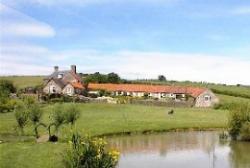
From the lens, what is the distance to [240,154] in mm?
54594

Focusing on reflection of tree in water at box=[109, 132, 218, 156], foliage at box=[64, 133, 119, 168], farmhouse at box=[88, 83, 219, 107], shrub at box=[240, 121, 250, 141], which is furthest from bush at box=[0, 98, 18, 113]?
foliage at box=[64, 133, 119, 168]

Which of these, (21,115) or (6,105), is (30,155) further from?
(6,105)

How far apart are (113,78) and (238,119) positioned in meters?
85.4

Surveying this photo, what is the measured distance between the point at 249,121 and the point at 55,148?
29.6 m

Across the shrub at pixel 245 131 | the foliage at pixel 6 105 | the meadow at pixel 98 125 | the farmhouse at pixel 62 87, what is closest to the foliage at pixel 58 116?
the meadow at pixel 98 125

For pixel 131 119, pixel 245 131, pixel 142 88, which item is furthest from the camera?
pixel 142 88

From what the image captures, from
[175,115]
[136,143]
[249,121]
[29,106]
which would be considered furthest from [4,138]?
[175,115]

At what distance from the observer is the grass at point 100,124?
4091 centimetres

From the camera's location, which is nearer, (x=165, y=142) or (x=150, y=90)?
(x=165, y=142)

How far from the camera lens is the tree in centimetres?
14825

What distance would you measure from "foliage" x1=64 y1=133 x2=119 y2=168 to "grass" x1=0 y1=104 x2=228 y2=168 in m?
8.84

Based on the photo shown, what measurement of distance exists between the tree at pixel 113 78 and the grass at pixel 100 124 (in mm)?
49923

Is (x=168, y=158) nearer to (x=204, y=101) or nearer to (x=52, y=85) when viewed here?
(x=204, y=101)

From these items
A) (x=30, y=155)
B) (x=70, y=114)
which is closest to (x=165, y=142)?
(x=70, y=114)
